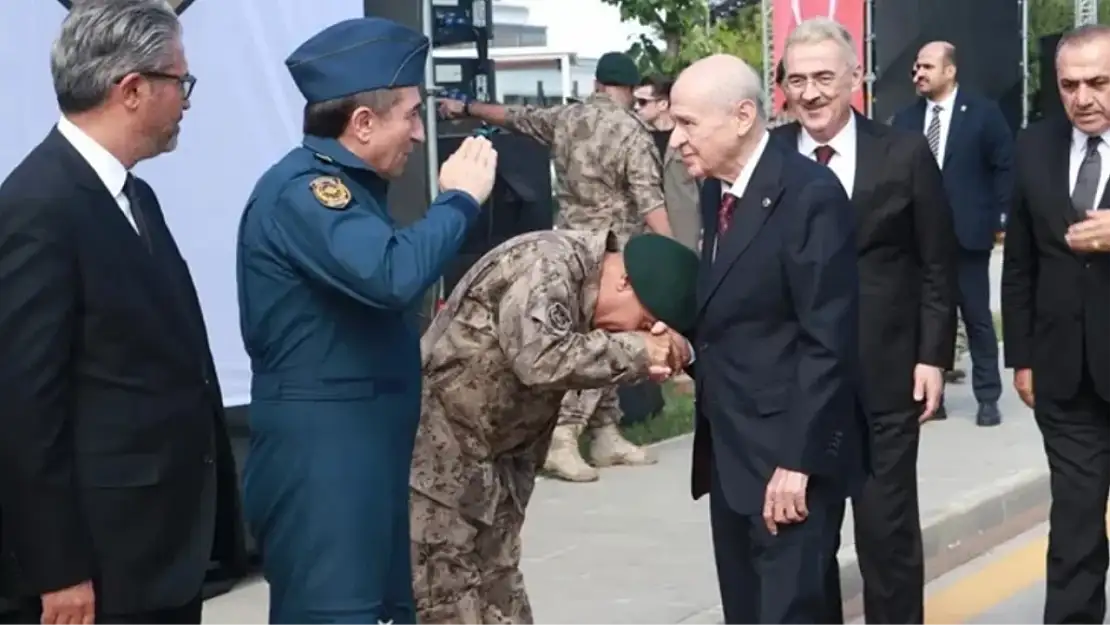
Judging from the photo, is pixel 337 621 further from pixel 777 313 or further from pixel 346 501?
pixel 777 313

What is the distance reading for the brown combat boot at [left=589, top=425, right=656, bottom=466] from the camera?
366 inches

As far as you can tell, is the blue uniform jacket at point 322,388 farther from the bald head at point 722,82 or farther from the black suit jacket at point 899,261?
the black suit jacket at point 899,261

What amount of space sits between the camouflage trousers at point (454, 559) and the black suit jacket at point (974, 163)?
21.4ft

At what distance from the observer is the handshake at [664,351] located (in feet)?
14.1

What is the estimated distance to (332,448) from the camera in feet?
12.7

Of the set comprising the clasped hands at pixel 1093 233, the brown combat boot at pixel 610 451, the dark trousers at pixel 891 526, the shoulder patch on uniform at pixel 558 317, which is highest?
the shoulder patch on uniform at pixel 558 317

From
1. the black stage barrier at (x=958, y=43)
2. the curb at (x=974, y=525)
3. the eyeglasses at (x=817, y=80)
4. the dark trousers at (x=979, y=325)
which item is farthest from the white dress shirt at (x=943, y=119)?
the eyeglasses at (x=817, y=80)

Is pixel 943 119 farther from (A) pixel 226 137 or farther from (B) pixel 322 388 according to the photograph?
(B) pixel 322 388

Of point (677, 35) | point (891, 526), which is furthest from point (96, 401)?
point (677, 35)

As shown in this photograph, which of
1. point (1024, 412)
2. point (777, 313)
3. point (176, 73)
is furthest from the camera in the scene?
point (1024, 412)

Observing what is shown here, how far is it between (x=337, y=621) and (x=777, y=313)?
134 cm

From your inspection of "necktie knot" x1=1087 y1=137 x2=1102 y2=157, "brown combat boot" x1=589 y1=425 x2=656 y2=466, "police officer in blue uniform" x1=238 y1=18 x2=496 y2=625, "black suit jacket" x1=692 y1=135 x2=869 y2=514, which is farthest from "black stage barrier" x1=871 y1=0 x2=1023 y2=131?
"police officer in blue uniform" x1=238 y1=18 x2=496 y2=625

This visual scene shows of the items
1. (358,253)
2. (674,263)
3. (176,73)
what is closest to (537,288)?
(674,263)

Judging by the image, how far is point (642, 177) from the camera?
9.27 metres
